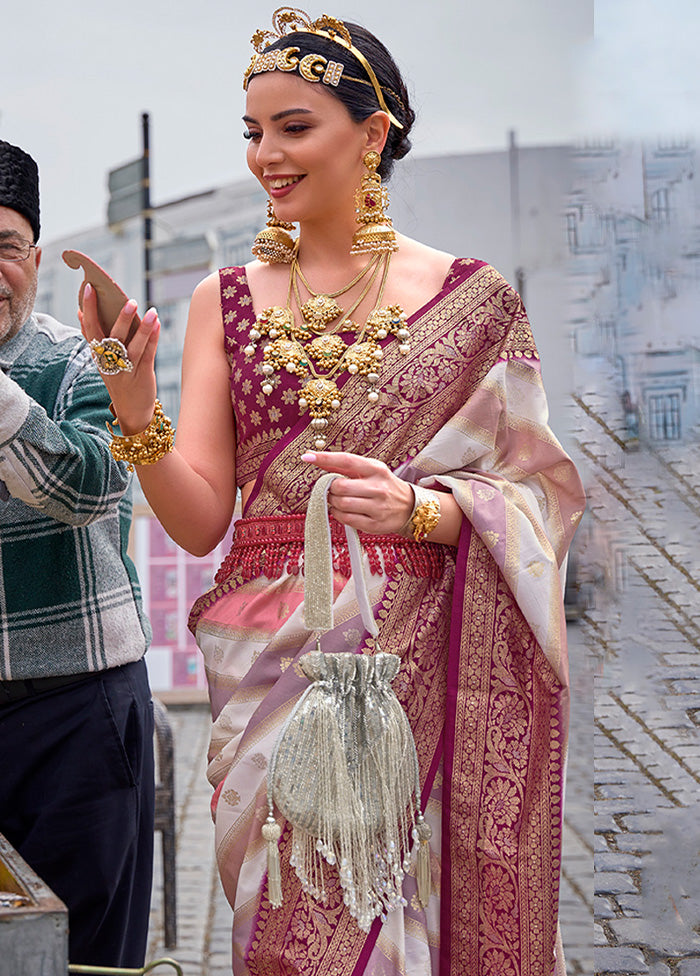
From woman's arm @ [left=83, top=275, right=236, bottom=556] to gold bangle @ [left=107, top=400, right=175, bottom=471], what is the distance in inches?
0.5

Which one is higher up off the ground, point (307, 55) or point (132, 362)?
point (307, 55)

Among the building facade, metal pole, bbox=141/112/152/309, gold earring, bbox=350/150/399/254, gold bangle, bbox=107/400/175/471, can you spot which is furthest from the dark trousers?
metal pole, bbox=141/112/152/309

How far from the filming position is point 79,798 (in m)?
2.14

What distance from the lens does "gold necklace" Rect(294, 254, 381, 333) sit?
1.94 meters

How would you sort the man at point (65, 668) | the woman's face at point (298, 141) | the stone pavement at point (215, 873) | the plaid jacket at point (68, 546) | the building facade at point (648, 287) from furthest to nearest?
the stone pavement at point (215, 873) < the building facade at point (648, 287) < the man at point (65, 668) < the plaid jacket at point (68, 546) < the woman's face at point (298, 141)

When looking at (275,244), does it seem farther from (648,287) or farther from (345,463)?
(648,287)

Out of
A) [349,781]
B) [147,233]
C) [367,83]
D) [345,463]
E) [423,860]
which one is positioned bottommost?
[423,860]

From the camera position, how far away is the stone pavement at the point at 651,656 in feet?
9.04

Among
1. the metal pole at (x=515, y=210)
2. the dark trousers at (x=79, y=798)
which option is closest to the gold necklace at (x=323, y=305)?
the dark trousers at (x=79, y=798)

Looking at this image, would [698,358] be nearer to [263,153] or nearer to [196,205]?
[263,153]

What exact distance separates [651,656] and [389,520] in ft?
4.31

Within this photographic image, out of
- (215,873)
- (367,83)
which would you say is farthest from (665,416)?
(215,873)

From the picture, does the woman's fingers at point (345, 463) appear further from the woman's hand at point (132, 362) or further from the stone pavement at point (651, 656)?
the stone pavement at point (651, 656)

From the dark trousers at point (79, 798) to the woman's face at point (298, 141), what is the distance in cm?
92
